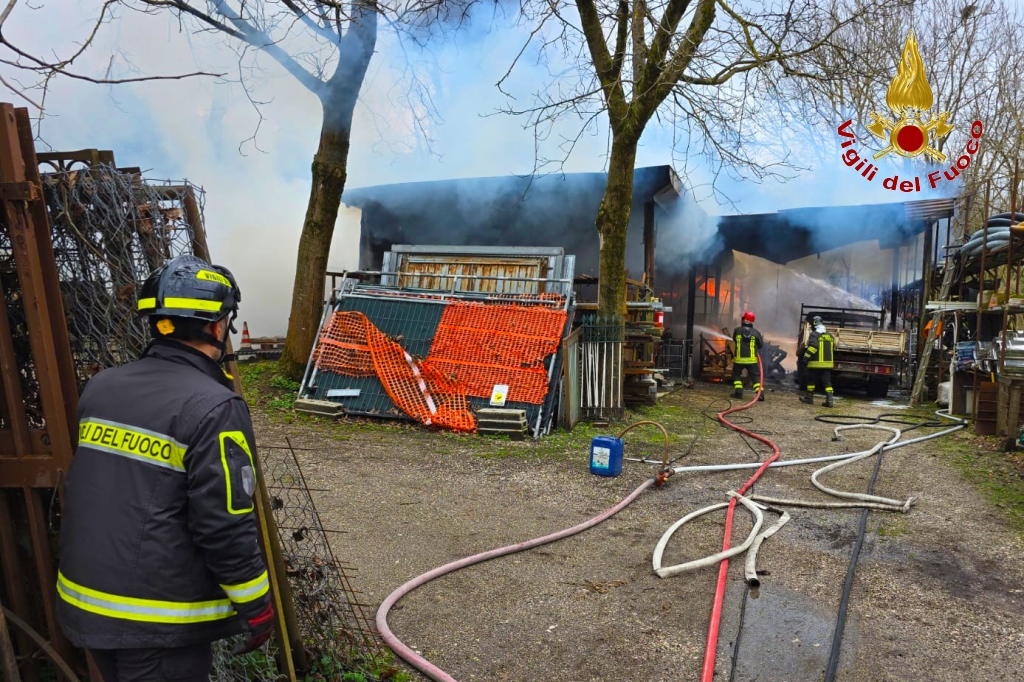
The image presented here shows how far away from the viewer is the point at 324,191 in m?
11.6

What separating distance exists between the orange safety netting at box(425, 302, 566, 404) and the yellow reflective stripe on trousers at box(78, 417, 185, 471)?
7.27 meters

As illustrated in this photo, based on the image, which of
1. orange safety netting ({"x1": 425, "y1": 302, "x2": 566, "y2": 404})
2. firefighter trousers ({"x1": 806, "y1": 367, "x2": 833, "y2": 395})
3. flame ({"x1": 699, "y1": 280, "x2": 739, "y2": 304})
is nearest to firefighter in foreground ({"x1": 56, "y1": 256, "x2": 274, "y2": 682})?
orange safety netting ({"x1": 425, "y1": 302, "x2": 566, "y2": 404})

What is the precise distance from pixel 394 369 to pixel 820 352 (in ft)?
27.6

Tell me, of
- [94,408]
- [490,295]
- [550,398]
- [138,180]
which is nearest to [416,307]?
[490,295]

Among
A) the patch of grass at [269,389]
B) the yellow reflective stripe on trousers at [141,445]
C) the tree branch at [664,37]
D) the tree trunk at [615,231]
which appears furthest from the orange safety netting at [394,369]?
the yellow reflective stripe on trousers at [141,445]

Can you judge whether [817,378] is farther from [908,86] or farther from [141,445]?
[141,445]

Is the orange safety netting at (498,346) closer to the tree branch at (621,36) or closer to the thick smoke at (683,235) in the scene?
the tree branch at (621,36)

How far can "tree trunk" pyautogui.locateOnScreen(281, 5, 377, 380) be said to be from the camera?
1157 centimetres

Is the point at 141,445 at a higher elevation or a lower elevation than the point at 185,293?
lower

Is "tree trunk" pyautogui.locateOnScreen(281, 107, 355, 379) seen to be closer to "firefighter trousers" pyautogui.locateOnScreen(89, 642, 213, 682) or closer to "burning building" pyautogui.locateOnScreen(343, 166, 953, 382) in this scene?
"burning building" pyautogui.locateOnScreen(343, 166, 953, 382)

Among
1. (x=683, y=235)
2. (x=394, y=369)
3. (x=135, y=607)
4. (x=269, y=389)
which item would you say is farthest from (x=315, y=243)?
(x=683, y=235)

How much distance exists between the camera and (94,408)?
1945mm

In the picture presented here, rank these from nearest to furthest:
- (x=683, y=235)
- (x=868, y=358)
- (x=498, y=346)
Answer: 1. (x=498, y=346)
2. (x=868, y=358)
3. (x=683, y=235)

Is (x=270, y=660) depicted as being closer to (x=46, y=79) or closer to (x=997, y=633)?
(x=46, y=79)
